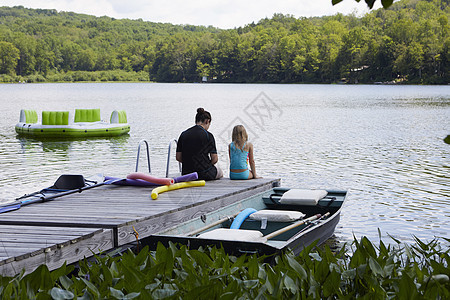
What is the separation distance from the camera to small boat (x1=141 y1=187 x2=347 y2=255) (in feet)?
17.3

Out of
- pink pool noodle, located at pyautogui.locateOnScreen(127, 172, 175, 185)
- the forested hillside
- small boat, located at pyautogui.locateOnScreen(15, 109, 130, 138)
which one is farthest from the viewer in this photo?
the forested hillside

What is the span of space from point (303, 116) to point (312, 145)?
14.9m

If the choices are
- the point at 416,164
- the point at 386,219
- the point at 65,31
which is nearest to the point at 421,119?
the point at 416,164

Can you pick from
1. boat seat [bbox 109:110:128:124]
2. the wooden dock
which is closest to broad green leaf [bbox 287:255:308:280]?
the wooden dock

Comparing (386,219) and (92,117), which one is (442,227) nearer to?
(386,219)

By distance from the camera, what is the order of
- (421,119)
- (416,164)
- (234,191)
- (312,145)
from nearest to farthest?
(234,191) < (416,164) < (312,145) < (421,119)

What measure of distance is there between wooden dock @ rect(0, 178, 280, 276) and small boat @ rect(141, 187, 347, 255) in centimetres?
28

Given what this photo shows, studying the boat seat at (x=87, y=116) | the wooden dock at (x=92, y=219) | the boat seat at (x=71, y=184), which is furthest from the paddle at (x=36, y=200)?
the boat seat at (x=87, y=116)

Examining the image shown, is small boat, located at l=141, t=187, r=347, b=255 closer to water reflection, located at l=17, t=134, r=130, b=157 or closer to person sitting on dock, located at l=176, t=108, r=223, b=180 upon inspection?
person sitting on dock, located at l=176, t=108, r=223, b=180

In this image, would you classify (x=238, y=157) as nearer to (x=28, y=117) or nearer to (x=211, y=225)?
(x=211, y=225)

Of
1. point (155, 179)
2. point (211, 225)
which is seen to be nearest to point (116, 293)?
point (211, 225)

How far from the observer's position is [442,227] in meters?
8.80

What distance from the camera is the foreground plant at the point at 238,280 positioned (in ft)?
7.69

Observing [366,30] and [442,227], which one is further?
[366,30]
